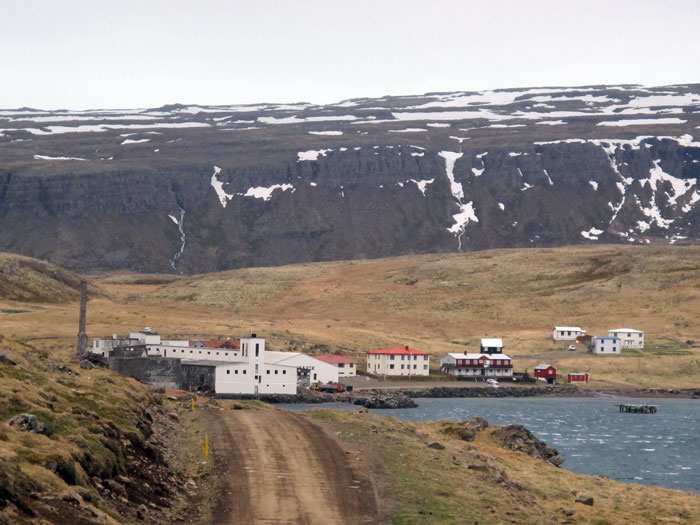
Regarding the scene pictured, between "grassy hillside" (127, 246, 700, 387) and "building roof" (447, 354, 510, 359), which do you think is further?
"grassy hillside" (127, 246, 700, 387)

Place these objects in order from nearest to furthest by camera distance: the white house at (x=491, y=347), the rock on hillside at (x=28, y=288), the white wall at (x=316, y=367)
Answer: the white wall at (x=316, y=367)
the white house at (x=491, y=347)
the rock on hillside at (x=28, y=288)

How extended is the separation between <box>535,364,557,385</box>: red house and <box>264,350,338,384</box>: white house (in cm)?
2823

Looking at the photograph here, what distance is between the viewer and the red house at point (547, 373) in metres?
133

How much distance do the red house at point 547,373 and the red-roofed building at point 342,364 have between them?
23.5m

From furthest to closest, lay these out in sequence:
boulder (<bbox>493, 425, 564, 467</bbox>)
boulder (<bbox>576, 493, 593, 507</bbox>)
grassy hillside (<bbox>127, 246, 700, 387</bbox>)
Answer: grassy hillside (<bbox>127, 246, 700, 387</bbox>) → boulder (<bbox>493, 425, 564, 467</bbox>) → boulder (<bbox>576, 493, 593, 507</bbox>)

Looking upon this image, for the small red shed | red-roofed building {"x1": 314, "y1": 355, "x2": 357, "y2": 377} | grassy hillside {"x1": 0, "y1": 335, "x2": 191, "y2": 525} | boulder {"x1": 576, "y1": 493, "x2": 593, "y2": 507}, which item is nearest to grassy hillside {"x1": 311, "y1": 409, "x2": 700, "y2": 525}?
boulder {"x1": 576, "y1": 493, "x2": 593, "y2": 507}

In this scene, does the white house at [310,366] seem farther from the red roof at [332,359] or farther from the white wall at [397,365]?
the white wall at [397,365]

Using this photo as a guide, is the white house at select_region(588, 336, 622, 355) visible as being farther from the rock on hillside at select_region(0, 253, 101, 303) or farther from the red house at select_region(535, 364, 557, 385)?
the rock on hillside at select_region(0, 253, 101, 303)

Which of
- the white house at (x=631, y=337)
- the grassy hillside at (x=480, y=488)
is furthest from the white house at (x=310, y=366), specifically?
the grassy hillside at (x=480, y=488)

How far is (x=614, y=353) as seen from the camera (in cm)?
14600

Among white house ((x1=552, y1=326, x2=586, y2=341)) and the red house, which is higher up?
white house ((x1=552, y1=326, x2=586, y2=341))

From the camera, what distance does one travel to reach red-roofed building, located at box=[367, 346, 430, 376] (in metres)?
131

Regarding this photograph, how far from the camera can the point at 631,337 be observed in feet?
492

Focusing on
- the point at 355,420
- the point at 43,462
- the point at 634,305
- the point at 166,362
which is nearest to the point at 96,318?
the point at 166,362
